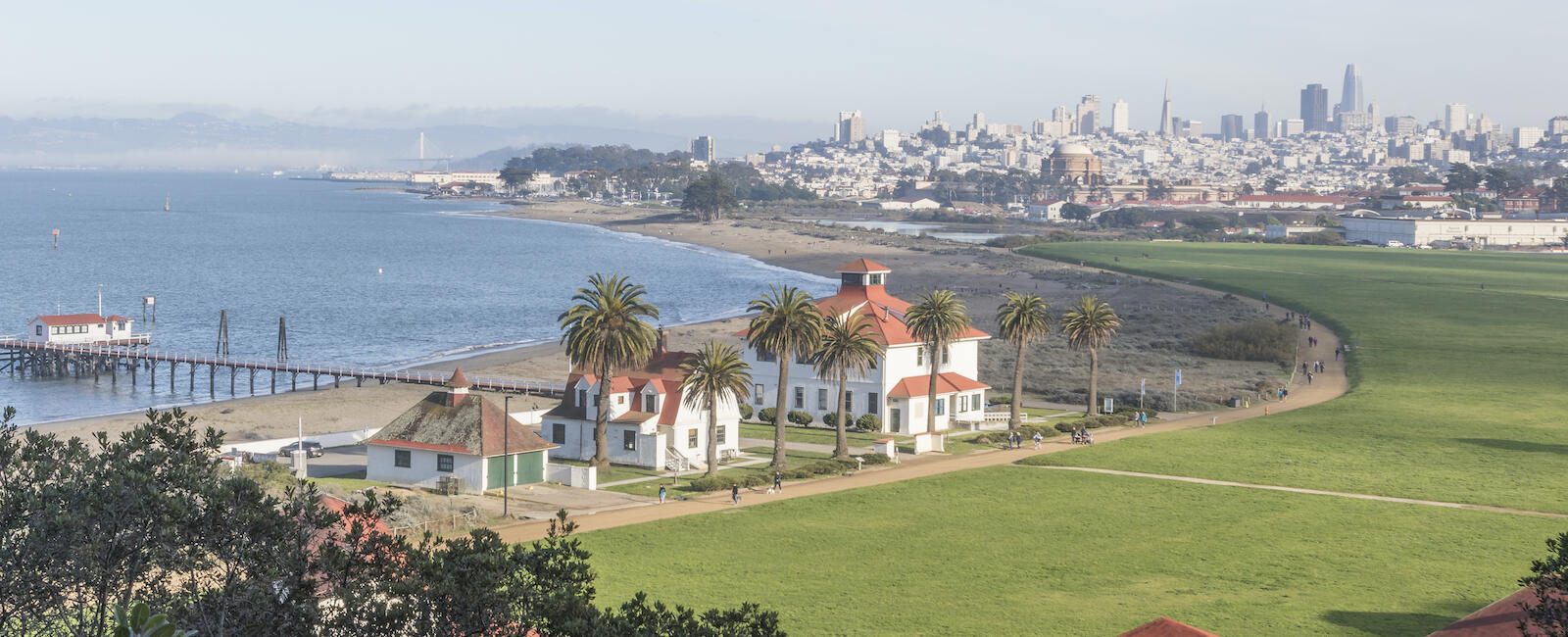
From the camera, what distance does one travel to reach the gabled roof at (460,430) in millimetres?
54656

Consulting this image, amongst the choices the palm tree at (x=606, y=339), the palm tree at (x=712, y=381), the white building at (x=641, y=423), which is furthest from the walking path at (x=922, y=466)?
the palm tree at (x=606, y=339)

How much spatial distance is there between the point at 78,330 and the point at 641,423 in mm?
54918

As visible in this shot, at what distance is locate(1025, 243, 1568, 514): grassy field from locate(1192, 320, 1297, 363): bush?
350 centimetres

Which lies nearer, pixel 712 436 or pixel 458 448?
pixel 458 448

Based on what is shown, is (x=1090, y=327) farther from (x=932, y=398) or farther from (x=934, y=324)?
(x=934, y=324)

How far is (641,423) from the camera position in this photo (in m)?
60.3

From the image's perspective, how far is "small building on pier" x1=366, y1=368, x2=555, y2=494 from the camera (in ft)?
179

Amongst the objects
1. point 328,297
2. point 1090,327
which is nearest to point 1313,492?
point 1090,327

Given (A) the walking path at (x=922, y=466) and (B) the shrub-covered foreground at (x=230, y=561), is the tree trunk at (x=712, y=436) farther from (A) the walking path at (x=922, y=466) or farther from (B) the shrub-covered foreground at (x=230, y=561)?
(B) the shrub-covered foreground at (x=230, y=561)

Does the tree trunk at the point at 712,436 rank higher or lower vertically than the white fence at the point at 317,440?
higher

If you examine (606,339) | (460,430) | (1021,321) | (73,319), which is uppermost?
(1021,321)

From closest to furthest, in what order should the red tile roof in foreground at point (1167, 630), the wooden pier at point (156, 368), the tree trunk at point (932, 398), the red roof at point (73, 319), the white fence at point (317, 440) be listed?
the red tile roof in foreground at point (1167, 630), the white fence at point (317, 440), the tree trunk at point (932, 398), the wooden pier at point (156, 368), the red roof at point (73, 319)

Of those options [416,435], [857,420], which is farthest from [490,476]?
[857,420]

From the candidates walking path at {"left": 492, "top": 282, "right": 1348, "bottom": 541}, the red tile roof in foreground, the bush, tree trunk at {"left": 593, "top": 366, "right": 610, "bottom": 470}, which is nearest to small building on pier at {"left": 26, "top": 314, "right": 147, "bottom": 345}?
tree trunk at {"left": 593, "top": 366, "right": 610, "bottom": 470}
